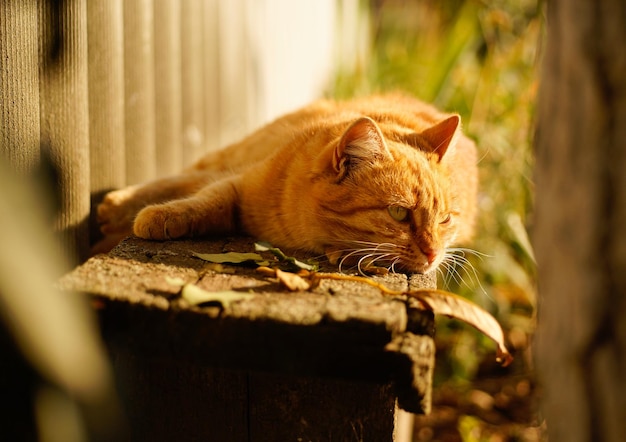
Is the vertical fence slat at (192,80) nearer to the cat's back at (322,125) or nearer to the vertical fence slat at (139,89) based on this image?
the cat's back at (322,125)

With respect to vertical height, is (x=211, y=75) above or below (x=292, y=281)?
above

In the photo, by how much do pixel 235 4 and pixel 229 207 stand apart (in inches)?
80.6

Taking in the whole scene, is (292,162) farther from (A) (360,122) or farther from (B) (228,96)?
(B) (228,96)

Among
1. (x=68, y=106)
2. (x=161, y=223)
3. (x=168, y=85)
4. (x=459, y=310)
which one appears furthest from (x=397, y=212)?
(x=168, y=85)

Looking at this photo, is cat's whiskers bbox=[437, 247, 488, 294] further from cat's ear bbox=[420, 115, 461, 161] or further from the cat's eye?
cat's ear bbox=[420, 115, 461, 161]

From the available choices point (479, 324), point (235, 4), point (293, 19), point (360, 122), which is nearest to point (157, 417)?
point (479, 324)

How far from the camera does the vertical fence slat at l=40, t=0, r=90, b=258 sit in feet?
6.33

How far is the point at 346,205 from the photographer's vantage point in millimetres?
2168

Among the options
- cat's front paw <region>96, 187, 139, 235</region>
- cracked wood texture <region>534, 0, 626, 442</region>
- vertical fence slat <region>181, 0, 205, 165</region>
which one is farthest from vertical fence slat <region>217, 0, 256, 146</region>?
cracked wood texture <region>534, 0, 626, 442</region>

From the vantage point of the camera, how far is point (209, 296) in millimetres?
1429

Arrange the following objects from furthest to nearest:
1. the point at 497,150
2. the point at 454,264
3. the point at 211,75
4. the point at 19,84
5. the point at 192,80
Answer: the point at 497,150
the point at 211,75
the point at 192,80
the point at 454,264
the point at 19,84

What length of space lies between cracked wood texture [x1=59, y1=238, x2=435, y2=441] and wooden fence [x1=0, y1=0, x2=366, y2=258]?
17.5 inches

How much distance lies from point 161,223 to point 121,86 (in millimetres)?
688

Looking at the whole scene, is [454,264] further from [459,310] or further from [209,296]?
[209,296]
